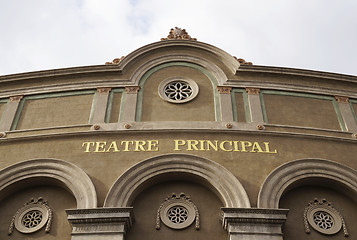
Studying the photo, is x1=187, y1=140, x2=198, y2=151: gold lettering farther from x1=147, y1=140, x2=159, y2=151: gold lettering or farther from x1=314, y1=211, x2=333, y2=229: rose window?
x1=314, y1=211, x2=333, y2=229: rose window

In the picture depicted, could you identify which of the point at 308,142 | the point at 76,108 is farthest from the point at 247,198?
the point at 76,108

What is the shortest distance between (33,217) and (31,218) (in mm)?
81

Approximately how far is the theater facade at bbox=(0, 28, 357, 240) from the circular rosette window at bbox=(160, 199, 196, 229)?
41 millimetres

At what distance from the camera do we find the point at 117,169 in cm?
1697

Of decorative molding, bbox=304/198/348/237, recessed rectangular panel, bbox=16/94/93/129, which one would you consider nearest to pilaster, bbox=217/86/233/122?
decorative molding, bbox=304/198/348/237

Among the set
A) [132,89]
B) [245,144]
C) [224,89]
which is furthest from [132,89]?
[245,144]

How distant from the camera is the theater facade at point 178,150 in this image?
52.1 feet

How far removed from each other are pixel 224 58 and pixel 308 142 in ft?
19.0

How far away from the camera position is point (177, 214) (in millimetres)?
16125

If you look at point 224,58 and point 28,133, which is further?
point 224,58

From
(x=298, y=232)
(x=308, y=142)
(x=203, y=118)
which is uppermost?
(x=203, y=118)

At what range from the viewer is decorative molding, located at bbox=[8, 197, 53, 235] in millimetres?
15978

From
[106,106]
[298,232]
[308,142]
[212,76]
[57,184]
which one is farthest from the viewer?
[212,76]

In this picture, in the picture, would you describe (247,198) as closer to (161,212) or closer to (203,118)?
(161,212)
